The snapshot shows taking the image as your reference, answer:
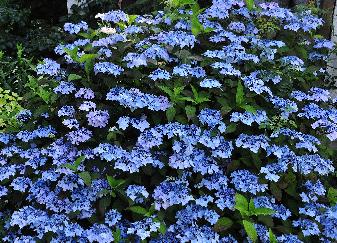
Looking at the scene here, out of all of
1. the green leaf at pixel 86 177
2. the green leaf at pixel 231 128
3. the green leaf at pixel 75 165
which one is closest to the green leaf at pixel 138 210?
the green leaf at pixel 86 177

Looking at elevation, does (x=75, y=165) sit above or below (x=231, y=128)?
below

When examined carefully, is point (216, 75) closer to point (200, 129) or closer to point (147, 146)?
point (200, 129)

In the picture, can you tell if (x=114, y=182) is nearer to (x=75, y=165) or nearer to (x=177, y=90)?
(x=75, y=165)

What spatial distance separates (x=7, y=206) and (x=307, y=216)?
6.47 feet

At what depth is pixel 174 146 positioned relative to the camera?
3.21m

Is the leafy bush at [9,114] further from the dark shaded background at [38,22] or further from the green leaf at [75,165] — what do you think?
the dark shaded background at [38,22]

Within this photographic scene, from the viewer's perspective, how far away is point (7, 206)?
12.1ft

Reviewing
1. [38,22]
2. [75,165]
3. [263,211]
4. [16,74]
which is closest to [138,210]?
[75,165]

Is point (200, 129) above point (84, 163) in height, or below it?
above

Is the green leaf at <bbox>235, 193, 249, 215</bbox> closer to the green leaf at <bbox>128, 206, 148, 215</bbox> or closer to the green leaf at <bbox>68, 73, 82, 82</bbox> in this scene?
the green leaf at <bbox>128, 206, 148, 215</bbox>

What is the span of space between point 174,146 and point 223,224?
0.53 m

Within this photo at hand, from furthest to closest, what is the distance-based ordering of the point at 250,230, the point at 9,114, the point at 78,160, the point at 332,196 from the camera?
the point at 9,114
the point at 332,196
the point at 78,160
the point at 250,230

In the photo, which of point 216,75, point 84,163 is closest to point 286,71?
point 216,75

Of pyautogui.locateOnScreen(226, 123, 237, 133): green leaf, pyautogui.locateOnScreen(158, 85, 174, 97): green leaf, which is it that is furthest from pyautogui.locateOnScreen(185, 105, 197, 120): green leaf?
pyautogui.locateOnScreen(226, 123, 237, 133): green leaf
